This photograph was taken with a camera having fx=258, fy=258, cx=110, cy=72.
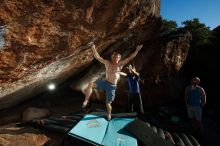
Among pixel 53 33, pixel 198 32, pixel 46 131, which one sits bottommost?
pixel 46 131

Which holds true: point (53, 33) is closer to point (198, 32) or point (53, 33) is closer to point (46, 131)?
point (46, 131)

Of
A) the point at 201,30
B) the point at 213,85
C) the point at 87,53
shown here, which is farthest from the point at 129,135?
the point at 201,30

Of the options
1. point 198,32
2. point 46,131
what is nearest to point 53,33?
point 46,131

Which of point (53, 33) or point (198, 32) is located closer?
point (53, 33)

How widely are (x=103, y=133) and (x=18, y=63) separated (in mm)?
3490

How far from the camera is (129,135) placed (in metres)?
7.99

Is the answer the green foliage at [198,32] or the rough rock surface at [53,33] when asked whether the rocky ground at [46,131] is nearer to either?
the rough rock surface at [53,33]

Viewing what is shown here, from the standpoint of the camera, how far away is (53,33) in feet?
27.6

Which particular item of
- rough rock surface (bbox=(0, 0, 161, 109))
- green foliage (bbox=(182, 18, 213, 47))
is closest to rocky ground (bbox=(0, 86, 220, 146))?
rough rock surface (bbox=(0, 0, 161, 109))

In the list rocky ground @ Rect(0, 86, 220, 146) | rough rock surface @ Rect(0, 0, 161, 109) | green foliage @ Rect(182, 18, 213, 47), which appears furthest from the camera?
green foliage @ Rect(182, 18, 213, 47)

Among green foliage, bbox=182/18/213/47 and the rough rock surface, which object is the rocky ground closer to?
the rough rock surface

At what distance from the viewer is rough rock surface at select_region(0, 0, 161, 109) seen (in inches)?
302

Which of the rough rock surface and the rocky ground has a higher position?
the rough rock surface

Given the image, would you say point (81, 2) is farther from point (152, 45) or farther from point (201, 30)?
point (201, 30)
